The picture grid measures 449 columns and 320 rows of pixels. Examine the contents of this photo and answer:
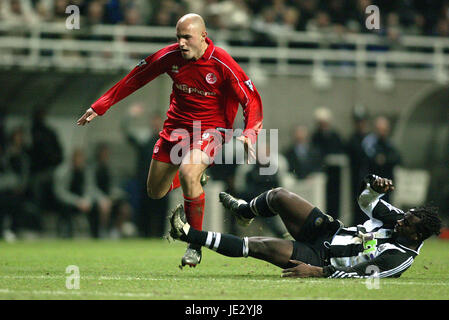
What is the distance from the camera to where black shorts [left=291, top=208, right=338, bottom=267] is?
293 inches

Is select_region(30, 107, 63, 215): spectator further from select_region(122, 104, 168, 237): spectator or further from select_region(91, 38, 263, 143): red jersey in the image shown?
select_region(91, 38, 263, 143): red jersey

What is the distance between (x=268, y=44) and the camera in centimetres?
1609

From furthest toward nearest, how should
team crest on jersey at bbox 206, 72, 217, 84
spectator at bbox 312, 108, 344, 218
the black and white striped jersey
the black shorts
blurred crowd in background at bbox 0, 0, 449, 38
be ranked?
blurred crowd in background at bbox 0, 0, 449, 38 → spectator at bbox 312, 108, 344, 218 → team crest on jersey at bbox 206, 72, 217, 84 → the black shorts → the black and white striped jersey

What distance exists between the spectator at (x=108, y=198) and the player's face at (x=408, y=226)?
788cm

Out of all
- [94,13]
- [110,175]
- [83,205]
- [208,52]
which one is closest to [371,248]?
[208,52]

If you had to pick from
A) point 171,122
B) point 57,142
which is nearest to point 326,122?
point 57,142

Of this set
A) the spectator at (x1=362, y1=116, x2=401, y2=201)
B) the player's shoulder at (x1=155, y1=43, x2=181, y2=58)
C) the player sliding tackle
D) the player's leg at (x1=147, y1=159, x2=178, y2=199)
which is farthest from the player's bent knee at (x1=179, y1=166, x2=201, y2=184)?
the spectator at (x1=362, y1=116, x2=401, y2=201)

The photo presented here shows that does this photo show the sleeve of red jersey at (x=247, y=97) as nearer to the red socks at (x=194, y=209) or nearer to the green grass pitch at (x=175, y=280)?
the red socks at (x=194, y=209)

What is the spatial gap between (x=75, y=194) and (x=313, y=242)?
7.40 meters

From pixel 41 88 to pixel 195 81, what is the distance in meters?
6.54

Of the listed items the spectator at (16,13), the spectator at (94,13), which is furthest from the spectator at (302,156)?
the spectator at (16,13)

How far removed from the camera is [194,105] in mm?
8500

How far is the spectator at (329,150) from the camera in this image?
1466cm

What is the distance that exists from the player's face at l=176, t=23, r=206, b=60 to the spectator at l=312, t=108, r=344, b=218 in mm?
6765
